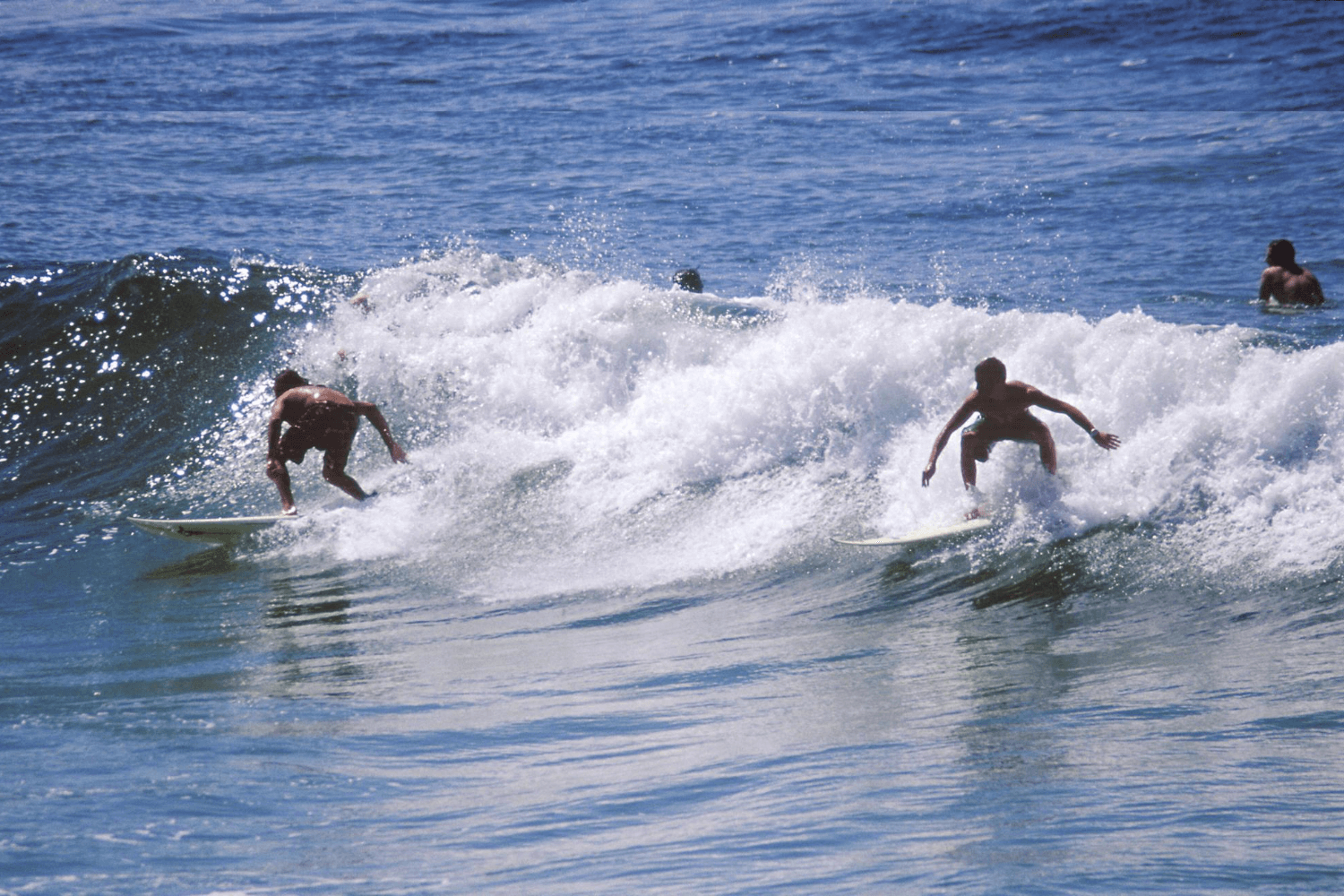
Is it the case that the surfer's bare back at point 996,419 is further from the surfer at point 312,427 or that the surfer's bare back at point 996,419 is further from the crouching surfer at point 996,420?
the surfer at point 312,427

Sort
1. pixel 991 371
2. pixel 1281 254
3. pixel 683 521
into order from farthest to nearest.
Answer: pixel 1281 254 → pixel 683 521 → pixel 991 371

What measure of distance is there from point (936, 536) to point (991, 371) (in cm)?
107

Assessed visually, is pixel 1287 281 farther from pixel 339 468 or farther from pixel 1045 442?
pixel 339 468

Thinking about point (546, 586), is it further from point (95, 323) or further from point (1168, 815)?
point (95, 323)

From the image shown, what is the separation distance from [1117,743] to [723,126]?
2018 cm

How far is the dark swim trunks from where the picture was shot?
30.7ft

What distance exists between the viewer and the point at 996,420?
8.02 metres

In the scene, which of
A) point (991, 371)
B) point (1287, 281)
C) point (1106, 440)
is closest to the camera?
point (1106, 440)

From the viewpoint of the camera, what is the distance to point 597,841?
435 centimetres

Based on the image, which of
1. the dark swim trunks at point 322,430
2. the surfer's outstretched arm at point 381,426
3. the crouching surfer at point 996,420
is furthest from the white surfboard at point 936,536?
the dark swim trunks at point 322,430

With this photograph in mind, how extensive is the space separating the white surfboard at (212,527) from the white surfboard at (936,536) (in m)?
4.31

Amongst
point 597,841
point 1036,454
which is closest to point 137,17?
point 1036,454

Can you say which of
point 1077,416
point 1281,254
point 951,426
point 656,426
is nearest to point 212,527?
point 656,426

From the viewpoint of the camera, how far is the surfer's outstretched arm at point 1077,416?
766 centimetres
